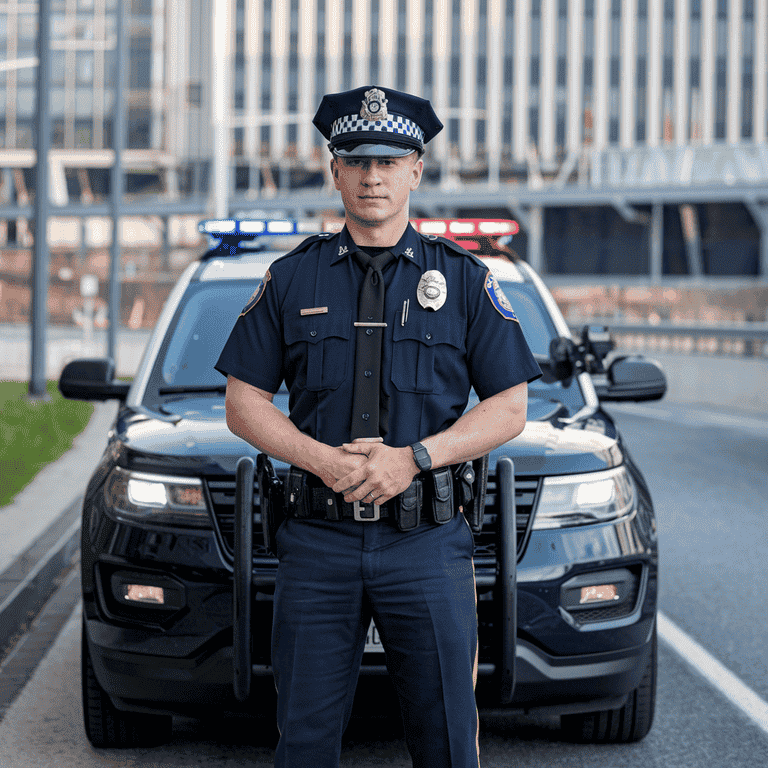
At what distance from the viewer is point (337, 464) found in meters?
2.81

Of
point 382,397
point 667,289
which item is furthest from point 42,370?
point 667,289

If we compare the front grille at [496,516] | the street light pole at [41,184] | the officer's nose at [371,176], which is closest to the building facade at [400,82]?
the street light pole at [41,184]

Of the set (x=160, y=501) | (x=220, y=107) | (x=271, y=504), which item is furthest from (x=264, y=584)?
(x=220, y=107)

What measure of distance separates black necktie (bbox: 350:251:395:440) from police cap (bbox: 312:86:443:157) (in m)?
0.26

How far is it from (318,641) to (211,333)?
264 cm

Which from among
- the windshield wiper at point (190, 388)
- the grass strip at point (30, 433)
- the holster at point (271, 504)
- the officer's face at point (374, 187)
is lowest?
the grass strip at point (30, 433)

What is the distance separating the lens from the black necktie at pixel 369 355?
2875 mm

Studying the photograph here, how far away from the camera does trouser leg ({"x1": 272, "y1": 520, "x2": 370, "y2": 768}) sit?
9.30ft

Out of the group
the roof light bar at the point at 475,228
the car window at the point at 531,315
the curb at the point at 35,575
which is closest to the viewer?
the car window at the point at 531,315

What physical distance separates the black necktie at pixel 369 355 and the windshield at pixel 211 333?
6.73 feet

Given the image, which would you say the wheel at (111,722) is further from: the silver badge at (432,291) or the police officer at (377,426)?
the silver badge at (432,291)

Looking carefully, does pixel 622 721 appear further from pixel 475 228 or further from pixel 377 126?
pixel 377 126

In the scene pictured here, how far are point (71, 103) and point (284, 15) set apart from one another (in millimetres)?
15411

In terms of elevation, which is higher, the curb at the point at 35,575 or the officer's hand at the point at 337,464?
the officer's hand at the point at 337,464
